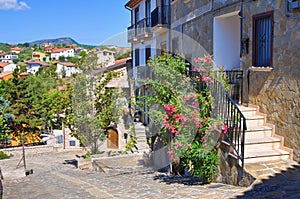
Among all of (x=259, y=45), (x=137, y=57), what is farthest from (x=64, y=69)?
(x=259, y=45)

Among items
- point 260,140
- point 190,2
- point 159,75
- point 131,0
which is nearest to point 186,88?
point 159,75

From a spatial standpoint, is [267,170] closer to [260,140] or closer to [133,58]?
[260,140]

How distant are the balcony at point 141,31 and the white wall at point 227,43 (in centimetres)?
776

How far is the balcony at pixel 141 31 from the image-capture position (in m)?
17.0

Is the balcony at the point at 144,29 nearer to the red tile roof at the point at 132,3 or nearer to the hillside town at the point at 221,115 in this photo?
the red tile roof at the point at 132,3

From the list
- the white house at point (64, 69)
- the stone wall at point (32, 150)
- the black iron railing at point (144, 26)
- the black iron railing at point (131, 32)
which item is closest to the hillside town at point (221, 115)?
the black iron railing at point (144, 26)

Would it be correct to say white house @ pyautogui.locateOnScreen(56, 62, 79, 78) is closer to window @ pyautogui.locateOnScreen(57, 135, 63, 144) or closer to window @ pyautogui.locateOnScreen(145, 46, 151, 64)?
window @ pyautogui.locateOnScreen(57, 135, 63, 144)

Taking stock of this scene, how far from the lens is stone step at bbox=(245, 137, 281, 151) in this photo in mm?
6391

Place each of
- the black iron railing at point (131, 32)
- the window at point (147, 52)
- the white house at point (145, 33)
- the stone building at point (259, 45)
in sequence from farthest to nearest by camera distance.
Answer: the black iron railing at point (131, 32) < the window at point (147, 52) < the white house at point (145, 33) < the stone building at point (259, 45)

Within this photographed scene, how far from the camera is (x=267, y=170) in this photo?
18.6 feet

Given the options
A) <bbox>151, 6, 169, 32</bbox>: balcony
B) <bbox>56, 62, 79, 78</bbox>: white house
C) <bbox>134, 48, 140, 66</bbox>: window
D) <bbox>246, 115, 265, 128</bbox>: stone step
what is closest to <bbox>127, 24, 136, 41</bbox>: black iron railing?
<bbox>134, 48, 140, 66</bbox>: window

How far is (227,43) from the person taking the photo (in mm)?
9531

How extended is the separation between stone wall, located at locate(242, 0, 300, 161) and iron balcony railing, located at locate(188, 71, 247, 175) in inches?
38.0

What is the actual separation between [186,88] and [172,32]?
714cm
